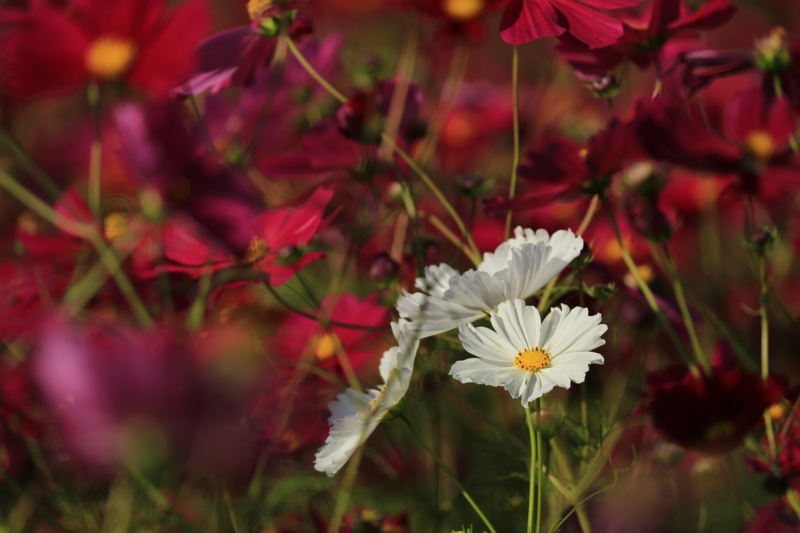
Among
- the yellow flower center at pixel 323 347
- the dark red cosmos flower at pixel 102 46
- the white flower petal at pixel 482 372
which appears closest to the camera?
the white flower petal at pixel 482 372

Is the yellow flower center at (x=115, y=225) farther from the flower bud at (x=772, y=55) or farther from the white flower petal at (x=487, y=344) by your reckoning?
the flower bud at (x=772, y=55)

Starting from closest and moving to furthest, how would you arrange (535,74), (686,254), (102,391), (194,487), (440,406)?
(102,391) < (194,487) < (440,406) < (686,254) < (535,74)

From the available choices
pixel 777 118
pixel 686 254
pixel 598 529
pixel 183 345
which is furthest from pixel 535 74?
pixel 183 345

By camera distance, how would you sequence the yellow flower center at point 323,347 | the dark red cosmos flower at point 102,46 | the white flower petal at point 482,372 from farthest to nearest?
the yellow flower center at point 323,347 → the dark red cosmos flower at point 102,46 → the white flower petal at point 482,372

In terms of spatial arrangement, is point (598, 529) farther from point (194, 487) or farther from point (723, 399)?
point (194, 487)

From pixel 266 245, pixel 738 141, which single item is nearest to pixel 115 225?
pixel 266 245

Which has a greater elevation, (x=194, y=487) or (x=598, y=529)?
(x=194, y=487)

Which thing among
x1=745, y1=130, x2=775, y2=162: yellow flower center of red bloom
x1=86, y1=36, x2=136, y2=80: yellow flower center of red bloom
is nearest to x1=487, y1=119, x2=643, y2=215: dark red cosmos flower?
x1=745, y1=130, x2=775, y2=162: yellow flower center of red bloom

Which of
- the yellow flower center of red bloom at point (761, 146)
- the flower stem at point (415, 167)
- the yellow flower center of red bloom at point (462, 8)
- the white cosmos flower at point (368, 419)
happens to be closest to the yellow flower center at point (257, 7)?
the flower stem at point (415, 167)
